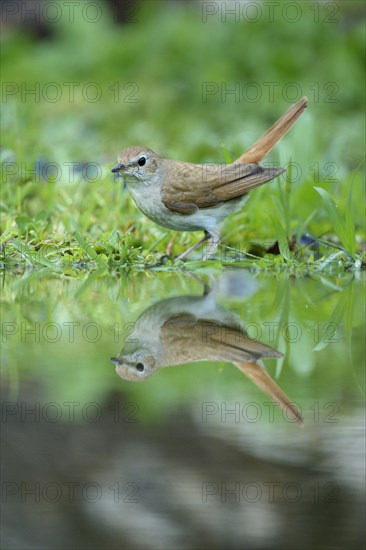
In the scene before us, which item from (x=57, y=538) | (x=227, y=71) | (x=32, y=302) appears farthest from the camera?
(x=227, y=71)

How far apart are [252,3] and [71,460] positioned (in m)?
11.1

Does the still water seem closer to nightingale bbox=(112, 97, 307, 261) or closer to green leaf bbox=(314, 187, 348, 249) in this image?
green leaf bbox=(314, 187, 348, 249)

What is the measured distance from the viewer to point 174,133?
435 inches

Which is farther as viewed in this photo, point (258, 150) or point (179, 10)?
point (179, 10)

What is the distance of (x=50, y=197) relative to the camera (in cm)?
727

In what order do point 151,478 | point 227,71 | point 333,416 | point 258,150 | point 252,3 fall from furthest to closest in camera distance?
point 252,3 → point 227,71 → point 258,150 → point 333,416 → point 151,478

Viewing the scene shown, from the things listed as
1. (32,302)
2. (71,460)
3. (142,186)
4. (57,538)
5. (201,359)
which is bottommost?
(57,538)

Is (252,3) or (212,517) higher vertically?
(252,3)

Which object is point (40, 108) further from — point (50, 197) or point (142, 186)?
point (142, 186)

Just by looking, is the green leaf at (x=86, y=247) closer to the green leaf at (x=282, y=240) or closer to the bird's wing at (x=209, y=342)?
the green leaf at (x=282, y=240)

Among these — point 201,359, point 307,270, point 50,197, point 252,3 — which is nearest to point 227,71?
point 252,3

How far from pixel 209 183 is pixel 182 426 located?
3872mm

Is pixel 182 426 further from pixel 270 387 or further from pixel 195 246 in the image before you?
pixel 195 246

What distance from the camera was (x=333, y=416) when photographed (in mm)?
2979
